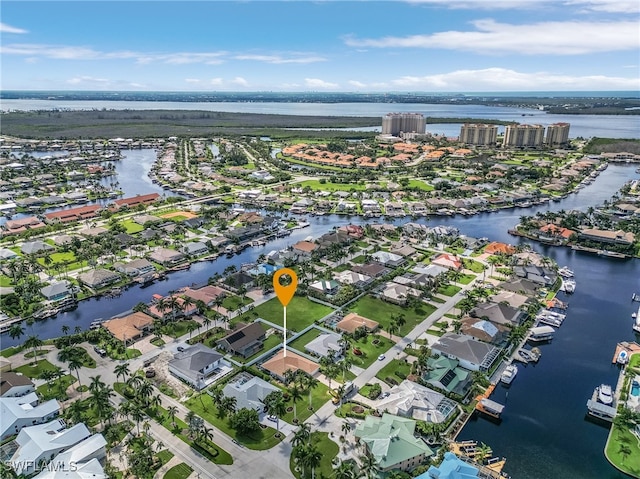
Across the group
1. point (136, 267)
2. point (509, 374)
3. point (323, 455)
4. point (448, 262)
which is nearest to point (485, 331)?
point (509, 374)

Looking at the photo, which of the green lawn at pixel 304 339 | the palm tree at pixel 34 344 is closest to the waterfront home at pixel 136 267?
the palm tree at pixel 34 344

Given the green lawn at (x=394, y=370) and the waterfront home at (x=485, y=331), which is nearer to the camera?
the green lawn at (x=394, y=370)

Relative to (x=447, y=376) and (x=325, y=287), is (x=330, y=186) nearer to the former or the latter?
(x=325, y=287)

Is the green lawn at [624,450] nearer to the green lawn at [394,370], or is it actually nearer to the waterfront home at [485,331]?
the waterfront home at [485,331]

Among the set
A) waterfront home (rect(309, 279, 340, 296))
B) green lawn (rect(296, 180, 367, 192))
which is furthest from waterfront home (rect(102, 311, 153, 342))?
green lawn (rect(296, 180, 367, 192))

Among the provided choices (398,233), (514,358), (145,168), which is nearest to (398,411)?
(514,358)
